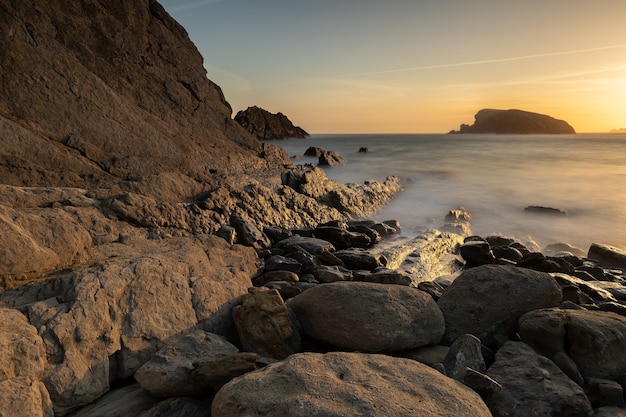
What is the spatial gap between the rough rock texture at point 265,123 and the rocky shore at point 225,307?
5055cm

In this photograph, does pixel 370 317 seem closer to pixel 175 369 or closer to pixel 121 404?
pixel 175 369

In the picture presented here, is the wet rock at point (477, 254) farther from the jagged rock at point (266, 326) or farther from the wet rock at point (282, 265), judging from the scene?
the jagged rock at point (266, 326)

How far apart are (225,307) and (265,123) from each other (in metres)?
60.8

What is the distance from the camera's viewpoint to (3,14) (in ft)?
22.7

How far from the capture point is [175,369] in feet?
8.35

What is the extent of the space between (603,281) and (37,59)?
10002mm

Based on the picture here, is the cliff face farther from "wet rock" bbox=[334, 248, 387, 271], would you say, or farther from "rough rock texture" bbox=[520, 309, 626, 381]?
"rough rock texture" bbox=[520, 309, 626, 381]

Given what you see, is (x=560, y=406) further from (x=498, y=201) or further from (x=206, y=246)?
(x=498, y=201)

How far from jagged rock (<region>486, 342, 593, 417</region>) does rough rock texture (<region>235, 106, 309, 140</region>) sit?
5503 centimetres

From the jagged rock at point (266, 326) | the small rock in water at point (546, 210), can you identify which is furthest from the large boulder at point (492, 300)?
the small rock in water at point (546, 210)

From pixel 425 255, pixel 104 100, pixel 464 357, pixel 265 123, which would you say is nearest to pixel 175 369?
pixel 464 357

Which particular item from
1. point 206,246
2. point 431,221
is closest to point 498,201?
point 431,221

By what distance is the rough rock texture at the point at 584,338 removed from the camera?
296cm

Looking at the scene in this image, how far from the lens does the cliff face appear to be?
245 inches
